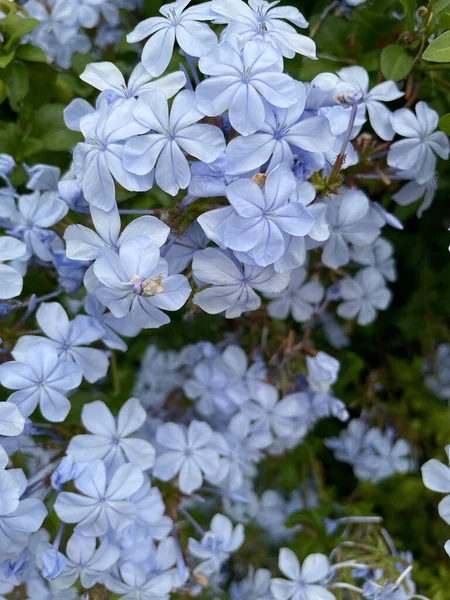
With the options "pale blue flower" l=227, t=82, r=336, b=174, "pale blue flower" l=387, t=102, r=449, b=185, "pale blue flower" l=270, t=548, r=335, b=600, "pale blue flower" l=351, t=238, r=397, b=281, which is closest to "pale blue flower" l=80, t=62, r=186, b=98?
"pale blue flower" l=227, t=82, r=336, b=174

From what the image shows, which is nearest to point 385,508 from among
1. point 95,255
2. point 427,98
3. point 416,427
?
point 416,427

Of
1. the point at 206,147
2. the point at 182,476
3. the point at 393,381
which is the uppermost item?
the point at 206,147

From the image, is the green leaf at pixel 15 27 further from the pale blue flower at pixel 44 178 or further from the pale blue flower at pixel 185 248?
the pale blue flower at pixel 185 248

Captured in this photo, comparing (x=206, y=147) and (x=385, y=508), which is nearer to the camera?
(x=206, y=147)

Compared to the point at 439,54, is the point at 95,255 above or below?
below

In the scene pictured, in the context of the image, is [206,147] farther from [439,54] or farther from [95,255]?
[439,54]

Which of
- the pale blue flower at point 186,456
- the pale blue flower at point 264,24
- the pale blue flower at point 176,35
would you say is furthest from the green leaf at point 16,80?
the pale blue flower at point 186,456

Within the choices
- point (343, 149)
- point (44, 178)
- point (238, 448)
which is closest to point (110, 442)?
point (238, 448)

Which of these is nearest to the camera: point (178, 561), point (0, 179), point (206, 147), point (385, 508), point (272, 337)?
point (206, 147)
